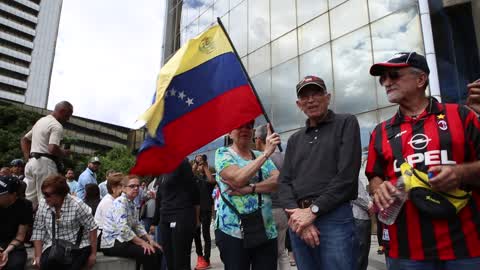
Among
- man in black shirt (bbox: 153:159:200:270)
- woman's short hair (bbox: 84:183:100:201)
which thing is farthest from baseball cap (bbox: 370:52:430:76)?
woman's short hair (bbox: 84:183:100:201)

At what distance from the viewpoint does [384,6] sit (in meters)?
11.3

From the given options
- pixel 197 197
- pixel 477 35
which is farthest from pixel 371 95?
pixel 197 197

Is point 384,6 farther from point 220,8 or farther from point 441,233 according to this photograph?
point 441,233

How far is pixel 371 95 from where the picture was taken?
11.3 metres

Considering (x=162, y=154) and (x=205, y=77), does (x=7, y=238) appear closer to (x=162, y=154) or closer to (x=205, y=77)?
(x=162, y=154)

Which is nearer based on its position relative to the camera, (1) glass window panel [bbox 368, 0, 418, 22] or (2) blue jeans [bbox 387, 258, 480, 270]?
(2) blue jeans [bbox 387, 258, 480, 270]

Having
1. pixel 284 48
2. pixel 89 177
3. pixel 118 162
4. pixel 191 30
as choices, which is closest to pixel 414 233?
pixel 89 177

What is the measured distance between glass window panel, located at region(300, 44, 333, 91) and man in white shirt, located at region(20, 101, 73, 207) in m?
10.1

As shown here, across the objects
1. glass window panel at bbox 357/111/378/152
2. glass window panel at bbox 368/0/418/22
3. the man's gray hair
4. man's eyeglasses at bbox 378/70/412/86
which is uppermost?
glass window panel at bbox 368/0/418/22

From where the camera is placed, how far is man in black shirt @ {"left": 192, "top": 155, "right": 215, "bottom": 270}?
5.82 m

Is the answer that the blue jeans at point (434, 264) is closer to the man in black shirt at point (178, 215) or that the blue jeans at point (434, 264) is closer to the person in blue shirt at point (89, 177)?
the man in black shirt at point (178, 215)

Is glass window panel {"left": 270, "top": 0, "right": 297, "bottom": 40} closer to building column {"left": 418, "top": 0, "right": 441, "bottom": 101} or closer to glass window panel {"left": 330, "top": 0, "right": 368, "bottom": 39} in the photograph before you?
glass window panel {"left": 330, "top": 0, "right": 368, "bottom": 39}

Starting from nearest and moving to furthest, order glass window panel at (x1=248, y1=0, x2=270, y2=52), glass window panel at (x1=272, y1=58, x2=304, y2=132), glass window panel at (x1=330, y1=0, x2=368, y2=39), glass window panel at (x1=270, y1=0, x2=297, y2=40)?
glass window panel at (x1=330, y1=0, x2=368, y2=39) → glass window panel at (x1=272, y1=58, x2=304, y2=132) → glass window panel at (x1=270, y1=0, x2=297, y2=40) → glass window panel at (x1=248, y1=0, x2=270, y2=52)

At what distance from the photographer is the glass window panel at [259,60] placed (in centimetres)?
1585
